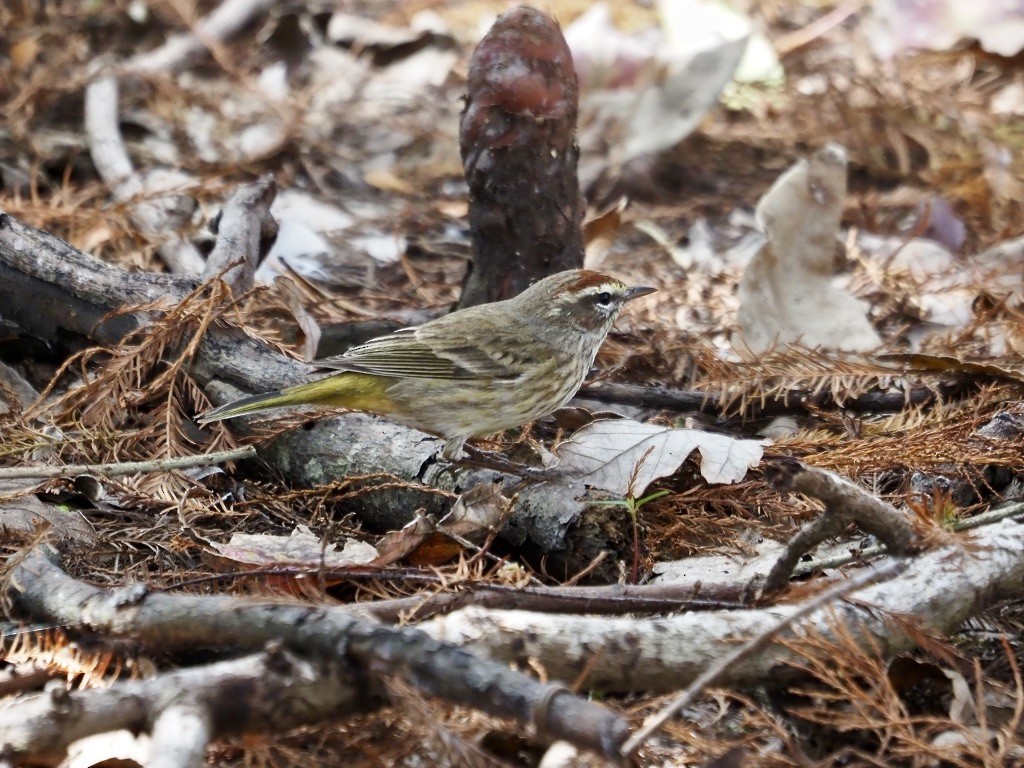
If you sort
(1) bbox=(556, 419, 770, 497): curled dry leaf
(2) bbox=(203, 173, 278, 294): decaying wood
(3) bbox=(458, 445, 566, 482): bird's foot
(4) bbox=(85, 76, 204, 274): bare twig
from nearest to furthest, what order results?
(1) bbox=(556, 419, 770, 497): curled dry leaf < (3) bbox=(458, 445, 566, 482): bird's foot < (2) bbox=(203, 173, 278, 294): decaying wood < (4) bbox=(85, 76, 204, 274): bare twig

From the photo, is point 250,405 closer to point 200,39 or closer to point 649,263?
point 649,263

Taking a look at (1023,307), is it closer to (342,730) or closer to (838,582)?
(838,582)

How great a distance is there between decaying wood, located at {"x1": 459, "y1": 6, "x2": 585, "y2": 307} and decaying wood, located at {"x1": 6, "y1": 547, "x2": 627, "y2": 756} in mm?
2627

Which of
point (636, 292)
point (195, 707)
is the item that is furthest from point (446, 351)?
point (195, 707)

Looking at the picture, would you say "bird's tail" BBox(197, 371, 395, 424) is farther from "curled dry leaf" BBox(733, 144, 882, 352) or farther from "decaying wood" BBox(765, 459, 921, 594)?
"decaying wood" BBox(765, 459, 921, 594)

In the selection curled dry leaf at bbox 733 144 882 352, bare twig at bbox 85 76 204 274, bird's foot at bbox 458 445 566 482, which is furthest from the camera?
bare twig at bbox 85 76 204 274

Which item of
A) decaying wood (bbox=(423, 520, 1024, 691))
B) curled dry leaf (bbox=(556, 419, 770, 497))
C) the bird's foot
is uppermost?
decaying wood (bbox=(423, 520, 1024, 691))

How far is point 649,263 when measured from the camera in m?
6.66

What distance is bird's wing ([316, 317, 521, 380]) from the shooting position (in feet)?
15.8

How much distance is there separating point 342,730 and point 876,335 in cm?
342

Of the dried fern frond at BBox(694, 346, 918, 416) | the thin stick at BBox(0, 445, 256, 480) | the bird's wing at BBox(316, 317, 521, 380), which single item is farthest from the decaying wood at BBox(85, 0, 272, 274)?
the dried fern frond at BBox(694, 346, 918, 416)

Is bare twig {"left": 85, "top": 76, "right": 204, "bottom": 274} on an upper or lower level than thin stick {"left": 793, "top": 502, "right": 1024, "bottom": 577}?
upper

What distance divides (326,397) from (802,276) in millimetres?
2412

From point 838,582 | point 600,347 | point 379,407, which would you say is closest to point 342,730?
point 838,582
